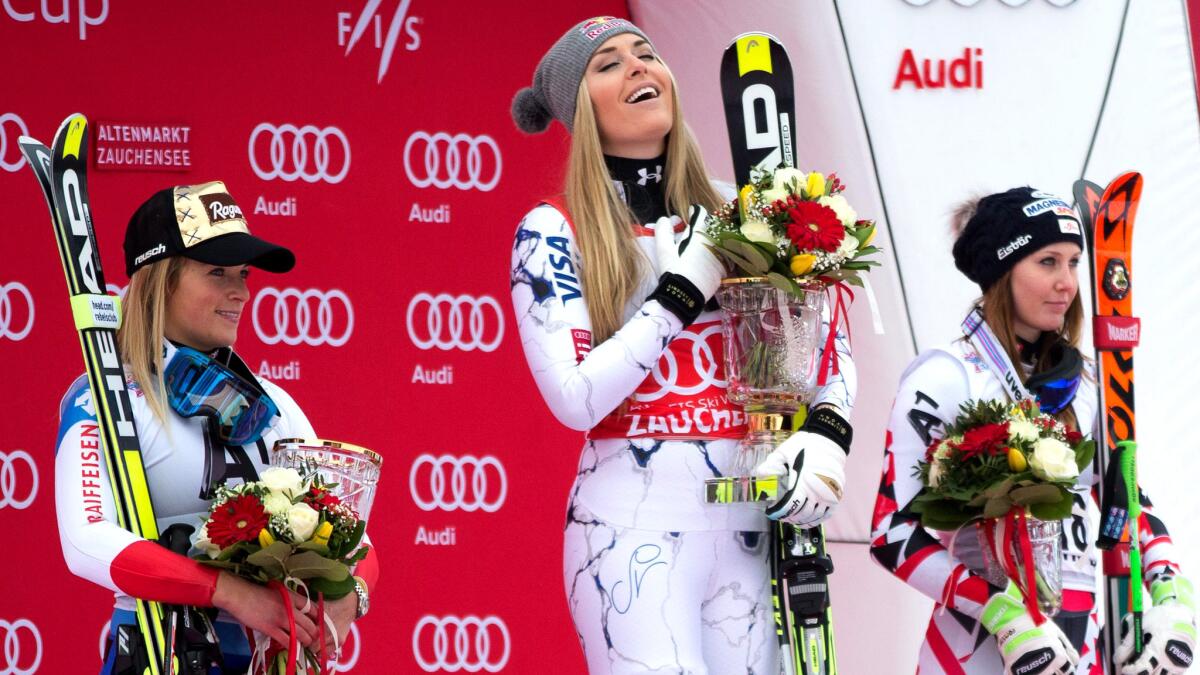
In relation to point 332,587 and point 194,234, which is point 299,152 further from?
point 332,587

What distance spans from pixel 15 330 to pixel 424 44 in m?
1.39

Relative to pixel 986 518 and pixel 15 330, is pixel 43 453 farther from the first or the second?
pixel 986 518

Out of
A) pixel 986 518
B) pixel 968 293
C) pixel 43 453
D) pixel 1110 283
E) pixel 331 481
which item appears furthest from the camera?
pixel 968 293

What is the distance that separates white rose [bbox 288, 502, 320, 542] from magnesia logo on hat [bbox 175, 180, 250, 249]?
0.60 metres

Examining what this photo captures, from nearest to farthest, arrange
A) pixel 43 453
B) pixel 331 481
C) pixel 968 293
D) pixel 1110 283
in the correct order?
pixel 331 481 < pixel 1110 283 < pixel 43 453 < pixel 968 293

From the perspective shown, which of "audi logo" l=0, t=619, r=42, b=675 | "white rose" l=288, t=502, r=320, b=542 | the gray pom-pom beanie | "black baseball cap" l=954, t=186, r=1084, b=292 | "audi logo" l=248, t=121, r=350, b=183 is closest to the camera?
"white rose" l=288, t=502, r=320, b=542

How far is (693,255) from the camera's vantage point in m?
3.12

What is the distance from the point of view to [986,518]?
322 cm

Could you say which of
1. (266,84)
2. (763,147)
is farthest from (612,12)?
(763,147)

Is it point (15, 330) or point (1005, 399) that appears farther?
point (15, 330)

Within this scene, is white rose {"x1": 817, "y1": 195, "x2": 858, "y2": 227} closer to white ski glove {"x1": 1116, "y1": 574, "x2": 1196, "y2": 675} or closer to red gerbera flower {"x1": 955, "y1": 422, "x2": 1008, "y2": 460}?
A: red gerbera flower {"x1": 955, "y1": 422, "x2": 1008, "y2": 460}

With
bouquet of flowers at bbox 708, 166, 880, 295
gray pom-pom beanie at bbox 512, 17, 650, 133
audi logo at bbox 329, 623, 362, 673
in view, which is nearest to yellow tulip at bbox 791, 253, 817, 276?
bouquet of flowers at bbox 708, 166, 880, 295

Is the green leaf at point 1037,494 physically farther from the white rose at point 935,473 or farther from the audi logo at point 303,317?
the audi logo at point 303,317

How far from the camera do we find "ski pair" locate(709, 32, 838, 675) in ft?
10.0
